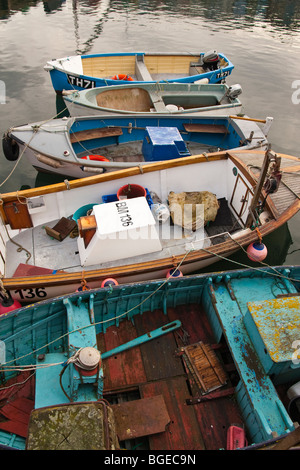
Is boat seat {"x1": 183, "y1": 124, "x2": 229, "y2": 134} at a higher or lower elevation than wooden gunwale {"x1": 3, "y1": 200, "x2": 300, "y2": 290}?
higher

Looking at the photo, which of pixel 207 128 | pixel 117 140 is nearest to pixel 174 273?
A: pixel 117 140

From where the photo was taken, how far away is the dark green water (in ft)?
50.8

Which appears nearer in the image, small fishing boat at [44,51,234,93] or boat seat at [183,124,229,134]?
boat seat at [183,124,229,134]

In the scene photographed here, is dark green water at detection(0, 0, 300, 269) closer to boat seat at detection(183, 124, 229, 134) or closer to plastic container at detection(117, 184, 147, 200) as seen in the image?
plastic container at detection(117, 184, 147, 200)

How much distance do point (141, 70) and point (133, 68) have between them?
1.01m

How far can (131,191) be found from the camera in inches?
339

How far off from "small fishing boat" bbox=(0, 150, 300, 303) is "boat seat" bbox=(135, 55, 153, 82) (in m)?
7.24

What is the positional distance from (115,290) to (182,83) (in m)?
10.0

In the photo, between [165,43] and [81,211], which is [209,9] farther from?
[81,211]

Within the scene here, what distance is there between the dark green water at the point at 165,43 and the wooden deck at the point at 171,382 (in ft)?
10.4

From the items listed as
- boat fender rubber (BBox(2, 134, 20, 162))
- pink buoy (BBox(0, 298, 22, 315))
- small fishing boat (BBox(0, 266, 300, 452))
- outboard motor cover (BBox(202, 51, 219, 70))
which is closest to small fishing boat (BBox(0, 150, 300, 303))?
pink buoy (BBox(0, 298, 22, 315))

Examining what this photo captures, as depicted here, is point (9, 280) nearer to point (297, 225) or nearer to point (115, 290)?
point (115, 290)

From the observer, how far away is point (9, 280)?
265 inches

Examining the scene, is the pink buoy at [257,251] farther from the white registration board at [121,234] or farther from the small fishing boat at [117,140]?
the small fishing boat at [117,140]
